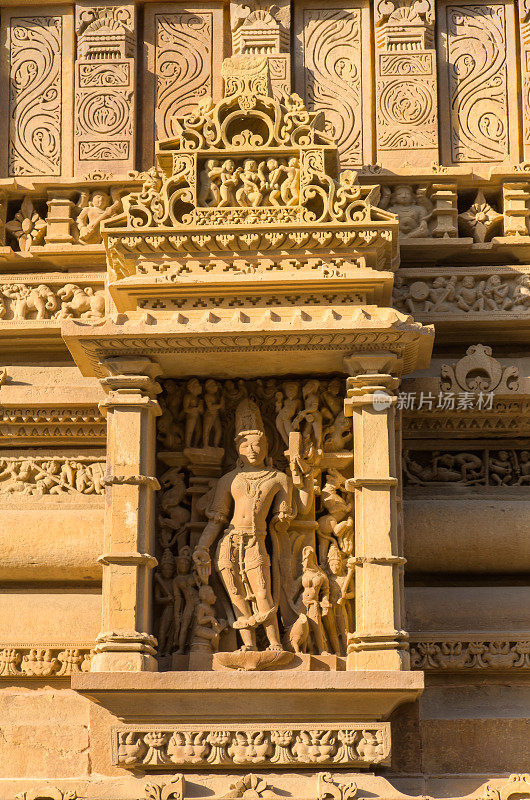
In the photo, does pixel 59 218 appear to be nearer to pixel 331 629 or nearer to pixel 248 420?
pixel 248 420

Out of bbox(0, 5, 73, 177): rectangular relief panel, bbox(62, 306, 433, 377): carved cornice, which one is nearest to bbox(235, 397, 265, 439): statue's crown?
bbox(62, 306, 433, 377): carved cornice

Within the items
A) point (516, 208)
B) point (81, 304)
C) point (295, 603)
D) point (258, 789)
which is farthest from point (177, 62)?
point (258, 789)

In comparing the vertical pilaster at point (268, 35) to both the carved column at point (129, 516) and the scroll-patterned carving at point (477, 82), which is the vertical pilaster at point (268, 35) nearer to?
the scroll-patterned carving at point (477, 82)

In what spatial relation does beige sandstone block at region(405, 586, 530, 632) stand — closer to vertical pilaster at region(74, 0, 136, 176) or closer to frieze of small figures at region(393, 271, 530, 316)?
frieze of small figures at region(393, 271, 530, 316)

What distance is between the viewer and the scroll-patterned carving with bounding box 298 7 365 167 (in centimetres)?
1048

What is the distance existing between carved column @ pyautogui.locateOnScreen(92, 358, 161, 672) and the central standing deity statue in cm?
45

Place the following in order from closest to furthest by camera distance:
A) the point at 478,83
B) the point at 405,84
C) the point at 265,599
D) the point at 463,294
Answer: the point at 265,599
the point at 463,294
the point at 405,84
the point at 478,83

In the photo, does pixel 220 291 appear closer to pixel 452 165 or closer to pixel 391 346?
pixel 391 346

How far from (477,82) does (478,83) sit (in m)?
0.01

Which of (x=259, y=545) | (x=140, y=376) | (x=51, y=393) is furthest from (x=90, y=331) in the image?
(x=259, y=545)

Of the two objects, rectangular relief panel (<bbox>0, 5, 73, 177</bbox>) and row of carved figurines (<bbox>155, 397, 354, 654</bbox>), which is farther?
rectangular relief panel (<bbox>0, 5, 73, 177</bbox>)

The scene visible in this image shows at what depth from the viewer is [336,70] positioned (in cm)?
1066

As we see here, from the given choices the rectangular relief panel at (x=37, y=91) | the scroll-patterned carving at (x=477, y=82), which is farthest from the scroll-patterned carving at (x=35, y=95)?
the scroll-patterned carving at (x=477, y=82)

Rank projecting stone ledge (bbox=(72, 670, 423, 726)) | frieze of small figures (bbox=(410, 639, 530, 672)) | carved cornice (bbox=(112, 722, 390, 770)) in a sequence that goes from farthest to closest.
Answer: frieze of small figures (bbox=(410, 639, 530, 672)) → carved cornice (bbox=(112, 722, 390, 770)) → projecting stone ledge (bbox=(72, 670, 423, 726))
